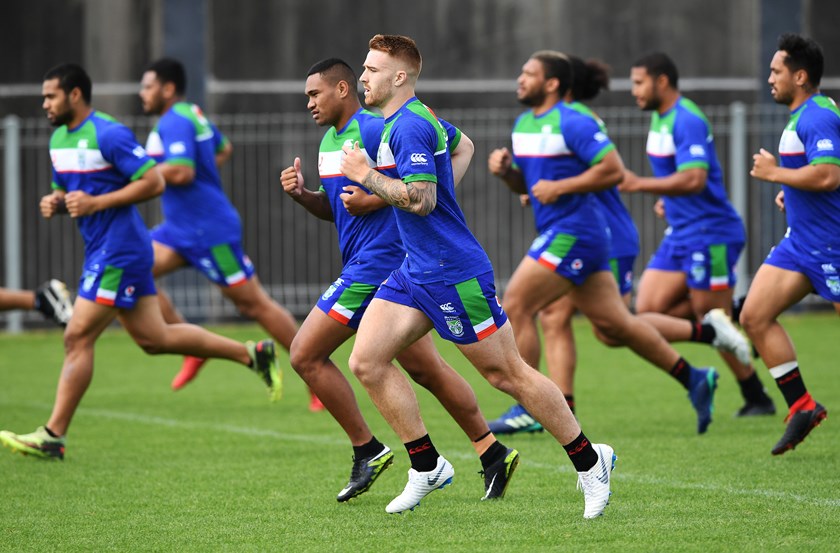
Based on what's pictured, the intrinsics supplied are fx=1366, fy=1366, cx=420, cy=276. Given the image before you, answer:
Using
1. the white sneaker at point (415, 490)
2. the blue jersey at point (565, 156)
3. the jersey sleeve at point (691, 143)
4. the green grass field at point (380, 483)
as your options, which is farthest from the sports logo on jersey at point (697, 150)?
the white sneaker at point (415, 490)

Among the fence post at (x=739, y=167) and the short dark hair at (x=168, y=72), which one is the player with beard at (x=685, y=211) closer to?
the short dark hair at (x=168, y=72)

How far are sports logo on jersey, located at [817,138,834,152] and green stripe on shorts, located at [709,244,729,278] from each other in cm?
278

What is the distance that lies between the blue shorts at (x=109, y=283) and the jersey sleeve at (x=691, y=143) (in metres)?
3.97

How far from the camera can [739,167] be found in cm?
1761

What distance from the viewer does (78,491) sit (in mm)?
7199

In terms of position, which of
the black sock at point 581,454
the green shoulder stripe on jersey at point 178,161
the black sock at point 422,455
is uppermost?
the green shoulder stripe on jersey at point 178,161

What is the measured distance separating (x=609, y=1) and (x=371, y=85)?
12885 millimetres

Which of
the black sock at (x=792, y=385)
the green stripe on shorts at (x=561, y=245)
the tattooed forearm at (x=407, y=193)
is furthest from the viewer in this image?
the green stripe on shorts at (x=561, y=245)

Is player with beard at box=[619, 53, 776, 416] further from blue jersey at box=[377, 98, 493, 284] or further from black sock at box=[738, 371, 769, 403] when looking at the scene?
blue jersey at box=[377, 98, 493, 284]

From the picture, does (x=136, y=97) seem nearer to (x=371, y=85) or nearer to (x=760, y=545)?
(x=371, y=85)

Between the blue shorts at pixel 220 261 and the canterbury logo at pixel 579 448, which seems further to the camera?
the blue shorts at pixel 220 261

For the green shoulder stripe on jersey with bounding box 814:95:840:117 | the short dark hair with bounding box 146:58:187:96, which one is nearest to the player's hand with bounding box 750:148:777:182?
the green shoulder stripe on jersey with bounding box 814:95:840:117

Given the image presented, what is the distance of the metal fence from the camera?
675 inches

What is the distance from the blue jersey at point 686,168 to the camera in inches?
390
